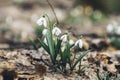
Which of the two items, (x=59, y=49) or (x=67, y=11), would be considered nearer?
(x=59, y=49)

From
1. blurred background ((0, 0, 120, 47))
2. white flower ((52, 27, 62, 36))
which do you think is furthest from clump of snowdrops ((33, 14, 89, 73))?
blurred background ((0, 0, 120, 47))

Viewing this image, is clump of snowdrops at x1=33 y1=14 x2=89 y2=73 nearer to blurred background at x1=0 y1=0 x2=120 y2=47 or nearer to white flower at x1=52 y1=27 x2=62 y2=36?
white flower at x1=52 y1=27 x2=62 y2=36

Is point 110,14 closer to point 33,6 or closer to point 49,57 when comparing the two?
point 33,6

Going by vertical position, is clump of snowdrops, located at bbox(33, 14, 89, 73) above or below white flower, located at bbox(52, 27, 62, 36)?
below

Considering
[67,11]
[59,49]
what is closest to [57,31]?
[59,49]

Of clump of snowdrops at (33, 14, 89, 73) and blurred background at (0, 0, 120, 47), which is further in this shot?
blurred background at (0, 0, 120, 47)

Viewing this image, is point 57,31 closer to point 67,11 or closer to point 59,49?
point 59,49

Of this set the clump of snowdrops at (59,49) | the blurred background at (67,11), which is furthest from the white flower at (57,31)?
the blurred background at (67,11)

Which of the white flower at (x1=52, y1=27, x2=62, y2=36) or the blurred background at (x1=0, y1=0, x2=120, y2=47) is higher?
the blurred background at (x1=0, y1=0, x2=120, y2=47)

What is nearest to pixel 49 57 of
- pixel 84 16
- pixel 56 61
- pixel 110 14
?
pixel 56 61

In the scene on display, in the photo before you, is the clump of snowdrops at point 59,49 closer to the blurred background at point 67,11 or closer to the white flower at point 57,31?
the white flower at point 57,31

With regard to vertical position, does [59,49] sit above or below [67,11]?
below

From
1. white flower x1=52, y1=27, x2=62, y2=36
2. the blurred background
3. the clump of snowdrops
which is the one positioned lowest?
the clump of snowdrops
